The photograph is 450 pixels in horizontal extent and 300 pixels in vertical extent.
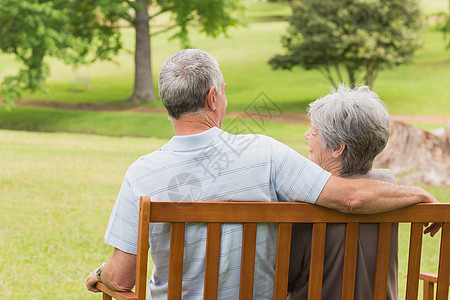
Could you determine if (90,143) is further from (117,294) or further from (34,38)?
(117,294)

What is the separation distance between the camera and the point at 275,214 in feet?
6.82

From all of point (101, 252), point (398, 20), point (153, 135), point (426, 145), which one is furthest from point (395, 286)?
point (398, 20)

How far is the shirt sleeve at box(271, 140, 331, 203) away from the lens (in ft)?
6.82

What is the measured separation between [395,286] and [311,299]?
0.41 metres

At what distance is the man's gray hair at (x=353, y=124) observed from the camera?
7.41 ft

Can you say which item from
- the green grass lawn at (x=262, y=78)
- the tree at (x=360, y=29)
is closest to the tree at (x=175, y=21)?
the green grass lawn at (x=262, y=78)

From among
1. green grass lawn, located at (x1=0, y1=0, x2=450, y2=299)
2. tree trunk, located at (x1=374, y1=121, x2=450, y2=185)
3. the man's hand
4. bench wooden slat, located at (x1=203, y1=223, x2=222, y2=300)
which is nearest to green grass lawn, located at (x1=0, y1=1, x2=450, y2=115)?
green grass lawn, located at (x1=0, y1=0, x2=450, y2=299)

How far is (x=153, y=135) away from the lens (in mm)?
19250

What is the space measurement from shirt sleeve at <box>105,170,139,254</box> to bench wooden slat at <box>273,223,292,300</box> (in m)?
0.50

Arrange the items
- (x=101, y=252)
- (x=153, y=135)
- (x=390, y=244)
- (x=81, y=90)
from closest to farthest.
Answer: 1. (x=390, y=244)
2. (x=101, y=252)
3. (x=153, y=135)
4. (x=81, y=90)

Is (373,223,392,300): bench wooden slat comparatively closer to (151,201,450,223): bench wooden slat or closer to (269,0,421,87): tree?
(151,201,450,223): bench wooden slat

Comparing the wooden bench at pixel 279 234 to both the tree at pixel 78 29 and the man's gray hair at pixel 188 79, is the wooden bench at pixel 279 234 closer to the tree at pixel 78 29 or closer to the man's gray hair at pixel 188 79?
the man's gray hair at pixel 188 79

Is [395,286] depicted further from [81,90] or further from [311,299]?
[81,90]

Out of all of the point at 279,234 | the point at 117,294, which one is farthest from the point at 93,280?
the point at 279,234
